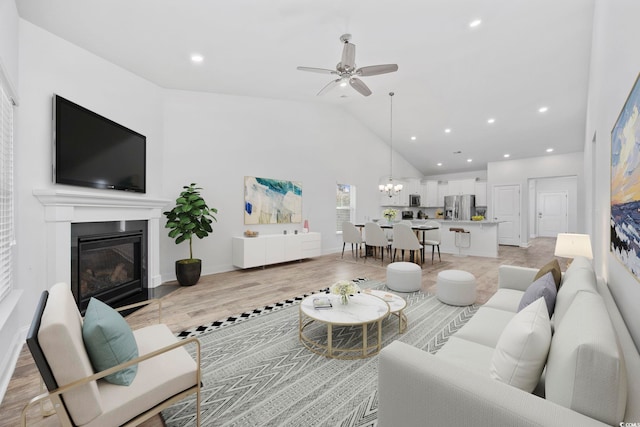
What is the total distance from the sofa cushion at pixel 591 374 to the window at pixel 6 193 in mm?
3388

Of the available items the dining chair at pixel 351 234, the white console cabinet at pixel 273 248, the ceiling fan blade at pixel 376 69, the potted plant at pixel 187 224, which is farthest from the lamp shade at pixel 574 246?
the potted plant at pixel 187 224

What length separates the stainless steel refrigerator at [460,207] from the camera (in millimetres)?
9109

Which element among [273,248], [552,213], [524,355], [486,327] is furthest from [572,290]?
[552,213]

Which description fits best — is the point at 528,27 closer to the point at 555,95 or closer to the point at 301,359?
the point at 555,95

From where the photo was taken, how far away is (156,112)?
4098 millimetres

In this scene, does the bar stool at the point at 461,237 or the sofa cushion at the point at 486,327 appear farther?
the bar stool at the point at 461,237

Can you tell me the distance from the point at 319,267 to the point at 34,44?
4.82 meters

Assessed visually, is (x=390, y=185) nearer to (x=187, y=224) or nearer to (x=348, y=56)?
(x=348, y=56)

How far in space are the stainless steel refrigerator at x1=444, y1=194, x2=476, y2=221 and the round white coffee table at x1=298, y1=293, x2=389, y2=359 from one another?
7901 mm

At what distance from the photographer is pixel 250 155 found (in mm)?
5395

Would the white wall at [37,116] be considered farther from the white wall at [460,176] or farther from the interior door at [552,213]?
the interior door at [552,213]

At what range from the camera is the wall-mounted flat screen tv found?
8.85 feet

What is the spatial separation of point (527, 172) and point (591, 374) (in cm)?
964

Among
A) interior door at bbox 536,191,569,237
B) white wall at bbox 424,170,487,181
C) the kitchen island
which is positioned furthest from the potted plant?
interior door at bbox 536,191,569,237
